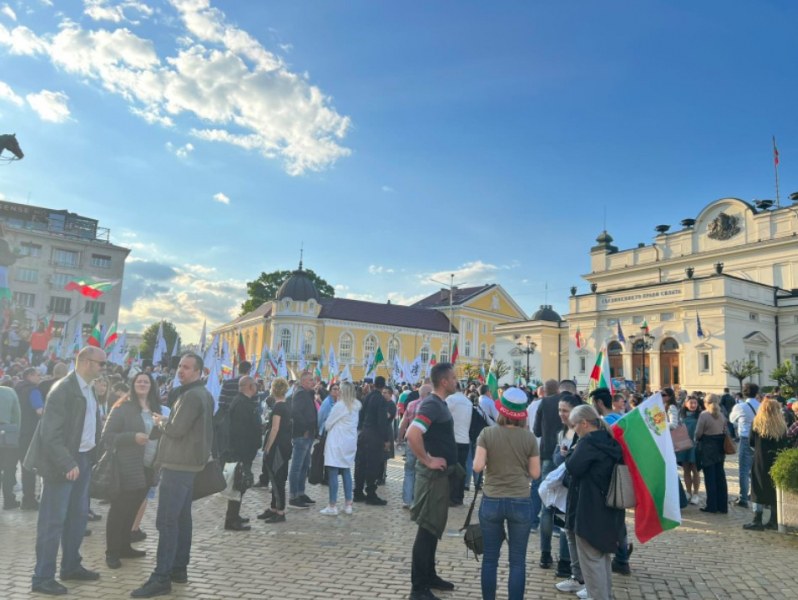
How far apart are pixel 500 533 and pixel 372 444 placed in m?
5.51

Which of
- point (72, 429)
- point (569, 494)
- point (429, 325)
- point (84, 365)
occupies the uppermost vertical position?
point (429, 325)

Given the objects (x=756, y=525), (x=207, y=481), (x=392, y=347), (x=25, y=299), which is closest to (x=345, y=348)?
(x=392, y=347)

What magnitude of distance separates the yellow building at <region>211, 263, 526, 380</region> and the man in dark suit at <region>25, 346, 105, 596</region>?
55.4m

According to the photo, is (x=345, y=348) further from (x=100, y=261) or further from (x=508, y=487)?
(x=508, y=487)

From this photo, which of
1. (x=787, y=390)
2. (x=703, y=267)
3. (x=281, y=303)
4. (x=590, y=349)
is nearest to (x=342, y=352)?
(x=281, y=303)

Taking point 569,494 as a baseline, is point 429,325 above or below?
above

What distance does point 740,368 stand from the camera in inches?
1361

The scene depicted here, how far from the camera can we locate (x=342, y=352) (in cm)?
6838

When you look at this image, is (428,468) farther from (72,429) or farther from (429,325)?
(429,325)

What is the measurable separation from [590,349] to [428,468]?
137 ft

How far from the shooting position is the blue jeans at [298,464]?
969 cm

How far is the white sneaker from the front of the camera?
584 cm

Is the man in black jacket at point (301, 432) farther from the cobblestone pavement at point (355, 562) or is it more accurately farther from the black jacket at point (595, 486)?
the black jacket at point (595, 486)

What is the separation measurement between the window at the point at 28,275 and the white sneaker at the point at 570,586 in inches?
2840
